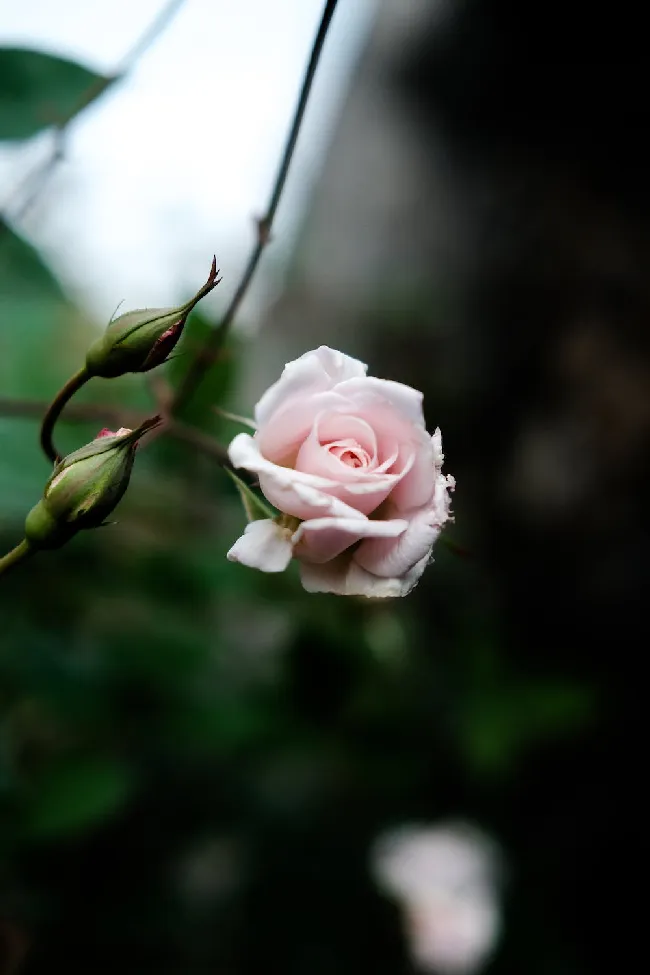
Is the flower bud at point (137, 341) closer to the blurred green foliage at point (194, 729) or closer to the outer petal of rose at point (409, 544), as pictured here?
the outer petal of rose at point (409, 544)

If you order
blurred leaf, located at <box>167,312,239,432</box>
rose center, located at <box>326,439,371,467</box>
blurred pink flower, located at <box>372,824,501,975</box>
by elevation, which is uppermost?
rose center, located at <box>326,439,371,467</box>

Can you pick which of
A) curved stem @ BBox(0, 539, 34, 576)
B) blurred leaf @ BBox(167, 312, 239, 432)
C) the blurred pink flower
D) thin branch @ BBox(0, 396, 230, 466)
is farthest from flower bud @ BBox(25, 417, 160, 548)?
the blurred pink flower

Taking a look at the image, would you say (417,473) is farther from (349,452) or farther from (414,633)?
(414,633)

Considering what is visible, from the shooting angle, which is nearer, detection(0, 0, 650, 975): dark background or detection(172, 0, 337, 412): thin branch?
detection(172, 0, 337, 412): thin branch

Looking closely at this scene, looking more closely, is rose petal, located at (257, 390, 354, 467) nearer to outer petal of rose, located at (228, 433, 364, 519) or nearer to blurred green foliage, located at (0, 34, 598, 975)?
outer petal of rose, located at (228, 433, 364, 519)

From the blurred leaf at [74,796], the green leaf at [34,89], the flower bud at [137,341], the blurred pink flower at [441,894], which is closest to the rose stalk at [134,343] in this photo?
the flower bud at [137,341]

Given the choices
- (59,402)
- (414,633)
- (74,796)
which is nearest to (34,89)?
(59,402)
